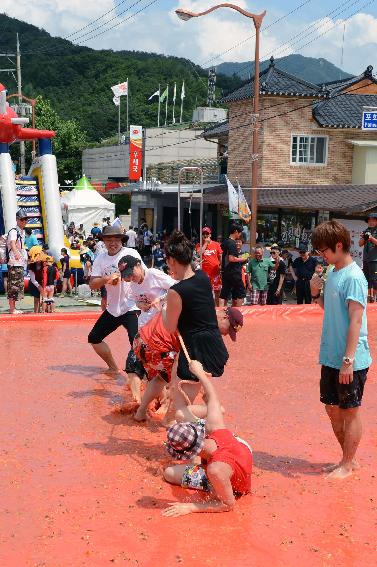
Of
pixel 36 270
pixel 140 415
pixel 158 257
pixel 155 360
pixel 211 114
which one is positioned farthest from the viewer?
pixel 211 114

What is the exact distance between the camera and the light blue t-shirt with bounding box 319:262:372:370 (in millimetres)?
5203

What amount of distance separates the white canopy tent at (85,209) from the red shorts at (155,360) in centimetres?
2978

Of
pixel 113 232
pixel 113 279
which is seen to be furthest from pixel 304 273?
pixel 113 279

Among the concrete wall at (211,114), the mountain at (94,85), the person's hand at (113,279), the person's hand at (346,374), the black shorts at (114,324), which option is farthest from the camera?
the mountain at (94,85)

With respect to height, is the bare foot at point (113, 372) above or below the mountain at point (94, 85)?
below

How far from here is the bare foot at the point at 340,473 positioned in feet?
17.9

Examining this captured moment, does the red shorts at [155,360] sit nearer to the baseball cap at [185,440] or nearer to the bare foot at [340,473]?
the baseball cap at [185,440]

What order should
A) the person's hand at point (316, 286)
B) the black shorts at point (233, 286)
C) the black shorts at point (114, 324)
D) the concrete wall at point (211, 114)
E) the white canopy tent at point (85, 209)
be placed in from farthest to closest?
the concrete wall at point (211, 114) < the white canopy tent at point (85, 209) < the black shorts at point (233, 286) < the black shorts at point (114, 324) < the person's hand at point (316, 286)

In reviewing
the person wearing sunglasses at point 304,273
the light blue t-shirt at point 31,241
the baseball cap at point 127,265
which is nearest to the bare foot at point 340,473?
the baseball cap at point 127,265

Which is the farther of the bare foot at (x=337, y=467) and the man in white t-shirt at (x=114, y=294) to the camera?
the man in white t-shirt at (x=114, y=294)

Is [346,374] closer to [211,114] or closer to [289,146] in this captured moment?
[289,146]

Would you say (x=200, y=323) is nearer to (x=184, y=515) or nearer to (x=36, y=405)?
(x=184, y=515)

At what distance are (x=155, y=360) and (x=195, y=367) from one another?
39.6 inches

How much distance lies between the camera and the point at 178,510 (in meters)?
4.77
